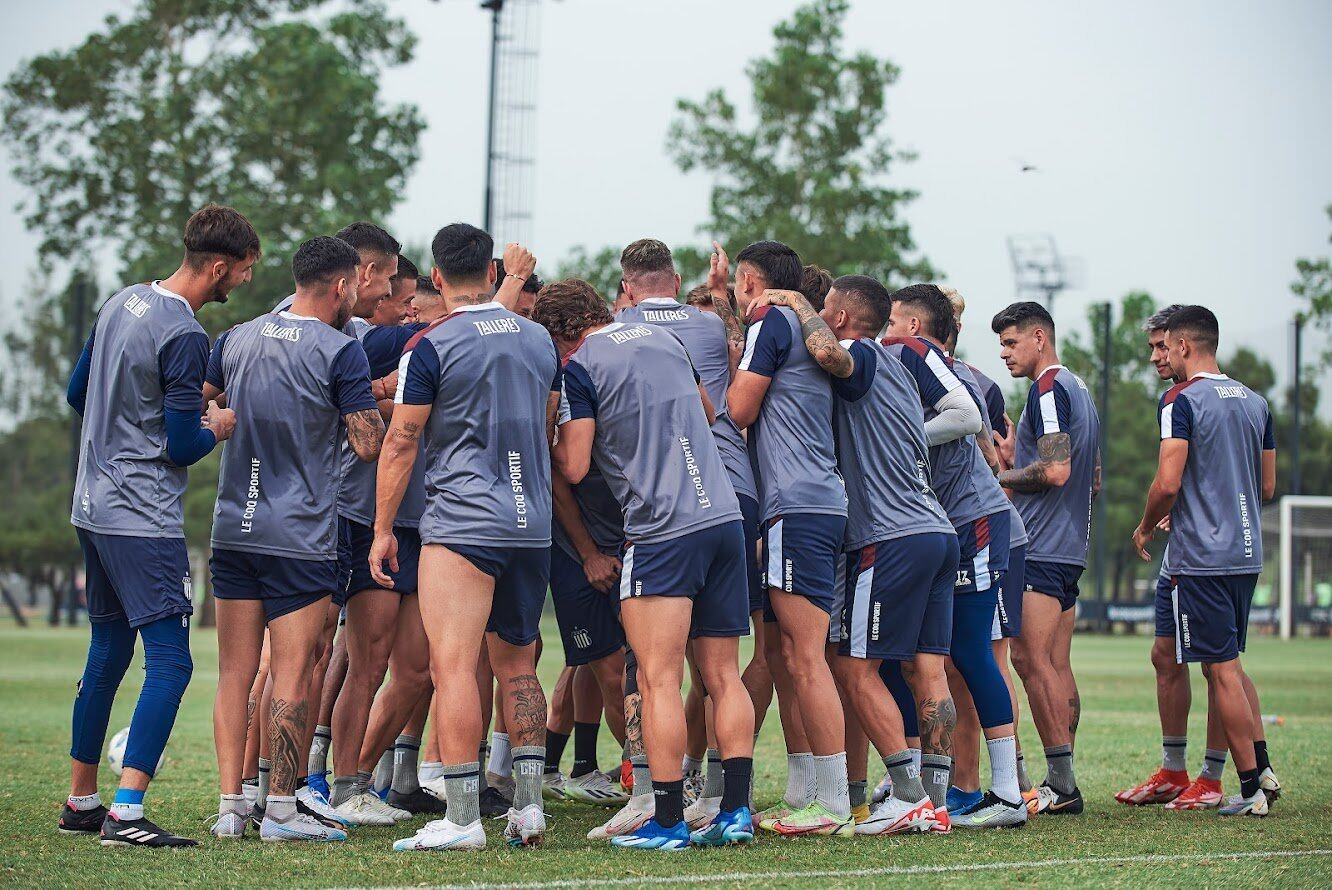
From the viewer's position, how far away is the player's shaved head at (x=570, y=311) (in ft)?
24.0

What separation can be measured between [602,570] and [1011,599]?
2597mm

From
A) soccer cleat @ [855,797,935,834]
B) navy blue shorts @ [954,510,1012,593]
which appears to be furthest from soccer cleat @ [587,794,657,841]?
navy blue shorts @ [954,510,1012,593]

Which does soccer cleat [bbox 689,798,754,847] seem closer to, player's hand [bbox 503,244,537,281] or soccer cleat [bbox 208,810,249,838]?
soccer cleat [bbox 208,810,249,838]

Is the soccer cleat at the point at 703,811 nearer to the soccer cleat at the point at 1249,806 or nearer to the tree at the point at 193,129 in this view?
the soccer cleat at the point at 1249,806

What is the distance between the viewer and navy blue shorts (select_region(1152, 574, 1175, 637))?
8.61 meters

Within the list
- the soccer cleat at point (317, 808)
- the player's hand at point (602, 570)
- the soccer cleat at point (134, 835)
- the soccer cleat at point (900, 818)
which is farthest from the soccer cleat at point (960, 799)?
Result: the soccer cleat at point (134, 835)

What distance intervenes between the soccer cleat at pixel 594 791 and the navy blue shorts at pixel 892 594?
6.62 ft

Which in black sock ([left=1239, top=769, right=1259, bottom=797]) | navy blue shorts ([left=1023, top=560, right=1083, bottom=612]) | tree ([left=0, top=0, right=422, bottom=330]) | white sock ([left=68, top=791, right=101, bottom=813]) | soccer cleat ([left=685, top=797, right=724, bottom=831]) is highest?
tree ([left=0, top=0, right=422, bottom=330])

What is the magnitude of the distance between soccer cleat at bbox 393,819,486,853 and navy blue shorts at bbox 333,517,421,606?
56.2 inches

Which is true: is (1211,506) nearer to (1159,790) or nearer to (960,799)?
(1159,790)

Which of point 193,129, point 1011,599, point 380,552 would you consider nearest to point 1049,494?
point 1011,599

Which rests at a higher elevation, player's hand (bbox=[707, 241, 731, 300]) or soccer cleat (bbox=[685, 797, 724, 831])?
player's hand (bbox=[707, 241, 731, 300])

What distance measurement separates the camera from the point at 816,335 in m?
6.97

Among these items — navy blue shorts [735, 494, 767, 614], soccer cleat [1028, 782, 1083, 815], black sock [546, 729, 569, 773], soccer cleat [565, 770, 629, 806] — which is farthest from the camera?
black sock [546, 729, 569, 773]
